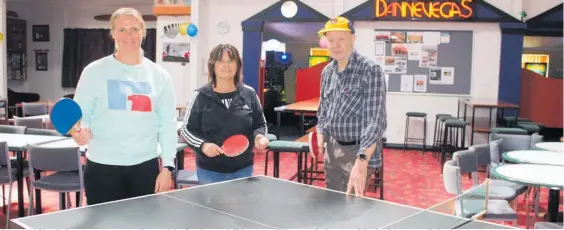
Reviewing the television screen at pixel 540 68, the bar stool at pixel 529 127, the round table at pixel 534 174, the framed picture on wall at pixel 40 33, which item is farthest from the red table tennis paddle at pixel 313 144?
the television screen at pixel 540 68

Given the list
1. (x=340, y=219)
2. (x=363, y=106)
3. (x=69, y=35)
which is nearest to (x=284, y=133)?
(x=69, y=35)

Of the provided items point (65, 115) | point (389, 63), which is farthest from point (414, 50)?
point (65, 115)

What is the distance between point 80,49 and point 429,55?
27.9ft

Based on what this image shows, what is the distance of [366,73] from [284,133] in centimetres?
883

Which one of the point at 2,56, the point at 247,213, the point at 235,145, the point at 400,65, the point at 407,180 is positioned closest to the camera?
the point at 247,213

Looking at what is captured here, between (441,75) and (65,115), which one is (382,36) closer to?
(441,75)

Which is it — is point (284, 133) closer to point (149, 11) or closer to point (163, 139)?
point (149, 11)

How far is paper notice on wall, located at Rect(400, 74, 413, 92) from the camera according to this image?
31.4 feet

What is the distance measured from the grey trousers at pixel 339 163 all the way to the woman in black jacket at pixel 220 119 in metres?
0.36

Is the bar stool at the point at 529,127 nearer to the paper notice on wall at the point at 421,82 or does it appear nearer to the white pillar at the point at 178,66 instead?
the paper notice on wall at the point at 421,82

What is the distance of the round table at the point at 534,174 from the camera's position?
3.20 meters

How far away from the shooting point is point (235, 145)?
2.79m

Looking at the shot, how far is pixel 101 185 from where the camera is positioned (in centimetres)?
249

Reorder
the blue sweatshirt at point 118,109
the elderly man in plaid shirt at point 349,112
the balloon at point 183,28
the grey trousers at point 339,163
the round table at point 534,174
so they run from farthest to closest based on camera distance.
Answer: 1. the balloon at point 183,28
2. the round table at point 534,174
3. the grey trousers at point 339,163
4. the elderly man in plaid shirt at point 349,112
5. the blue sweatshirt at point 118,109
